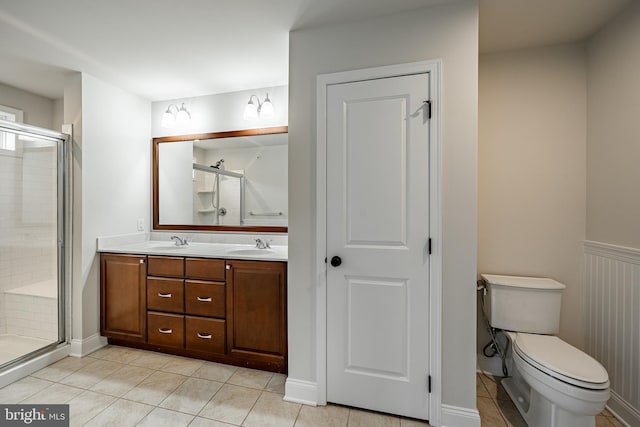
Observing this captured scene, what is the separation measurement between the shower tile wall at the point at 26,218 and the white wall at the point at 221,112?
1.03 meters

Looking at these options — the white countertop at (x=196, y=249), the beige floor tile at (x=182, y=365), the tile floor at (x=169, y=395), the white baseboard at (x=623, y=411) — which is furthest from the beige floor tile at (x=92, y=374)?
the white baseboard at (x=623, y=411)

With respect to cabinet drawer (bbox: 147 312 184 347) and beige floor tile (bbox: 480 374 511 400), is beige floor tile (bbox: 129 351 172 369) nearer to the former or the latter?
cabinet drawer (bbox: 147 312 184 347)

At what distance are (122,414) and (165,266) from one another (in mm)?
1012

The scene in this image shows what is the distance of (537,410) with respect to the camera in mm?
1525

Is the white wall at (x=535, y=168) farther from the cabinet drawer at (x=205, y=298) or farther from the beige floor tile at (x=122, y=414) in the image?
the beige floor tile at (x=122, y=414)

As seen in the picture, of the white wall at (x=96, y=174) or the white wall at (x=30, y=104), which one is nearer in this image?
the white wall at (x=96, y=174)

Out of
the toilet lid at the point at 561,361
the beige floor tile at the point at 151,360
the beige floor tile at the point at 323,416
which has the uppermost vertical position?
the toilet lid at the point at 561,361

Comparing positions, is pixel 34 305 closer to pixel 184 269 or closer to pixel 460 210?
pixel 184 269

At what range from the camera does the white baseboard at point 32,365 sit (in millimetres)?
1954

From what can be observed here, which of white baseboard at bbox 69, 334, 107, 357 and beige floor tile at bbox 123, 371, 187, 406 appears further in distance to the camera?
white baseboard at bbox 69, 334, 107, 357

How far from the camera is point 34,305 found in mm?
2393

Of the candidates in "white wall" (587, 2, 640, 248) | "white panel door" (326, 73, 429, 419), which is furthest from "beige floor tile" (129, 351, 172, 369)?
"white wall" (587, 2, 640, 248)

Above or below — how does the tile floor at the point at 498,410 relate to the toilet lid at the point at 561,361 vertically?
below

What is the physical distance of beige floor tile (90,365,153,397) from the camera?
1901 mm
